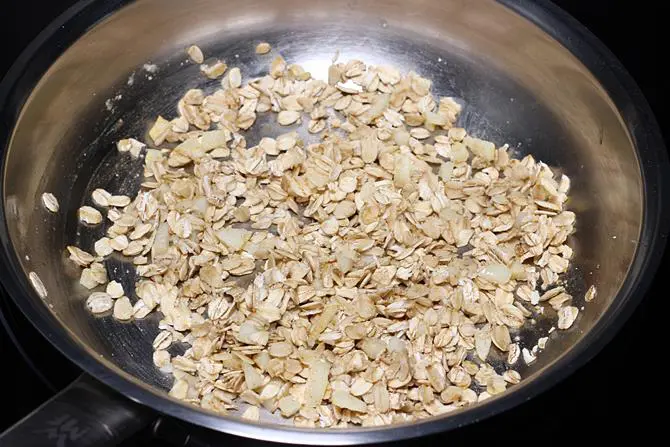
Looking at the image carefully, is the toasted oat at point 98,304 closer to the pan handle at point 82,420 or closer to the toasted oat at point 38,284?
the toasted oat at point 38,284

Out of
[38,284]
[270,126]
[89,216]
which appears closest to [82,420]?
[38,284]

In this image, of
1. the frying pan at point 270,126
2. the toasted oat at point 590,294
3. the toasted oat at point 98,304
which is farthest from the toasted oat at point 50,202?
the toasted oat at point 590,294

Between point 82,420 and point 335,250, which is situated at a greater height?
point 335,250

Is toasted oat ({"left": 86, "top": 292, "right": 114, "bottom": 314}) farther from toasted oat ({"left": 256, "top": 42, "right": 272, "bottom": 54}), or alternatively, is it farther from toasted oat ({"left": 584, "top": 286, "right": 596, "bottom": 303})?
toasted oat ({"left": 584, "top": 286, "right": 596, "bottom": 303})

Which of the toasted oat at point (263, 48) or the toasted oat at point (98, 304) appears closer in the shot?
the toasted oat at point (98, 304)

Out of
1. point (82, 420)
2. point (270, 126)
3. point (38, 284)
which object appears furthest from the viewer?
point (270, 126)

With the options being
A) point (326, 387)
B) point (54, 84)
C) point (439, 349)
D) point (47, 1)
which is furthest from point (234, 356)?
point (47, 1)

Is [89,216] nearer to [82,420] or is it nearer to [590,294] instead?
[82,420]
